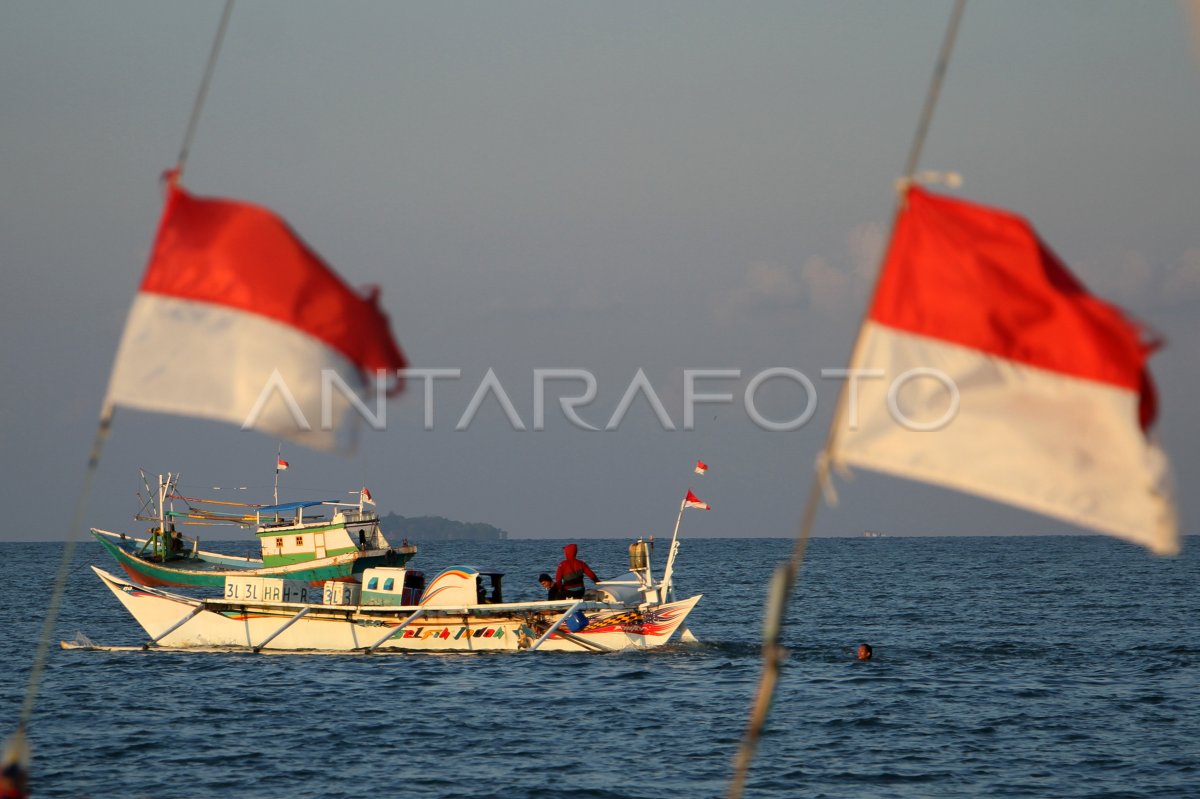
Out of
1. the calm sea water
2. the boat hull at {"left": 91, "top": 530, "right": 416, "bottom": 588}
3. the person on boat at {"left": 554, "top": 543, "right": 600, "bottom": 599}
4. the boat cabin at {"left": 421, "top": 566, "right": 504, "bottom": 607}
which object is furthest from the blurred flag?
the boat hull at {"left": 91, "top": 530, "right": 416, "bottom": 588}

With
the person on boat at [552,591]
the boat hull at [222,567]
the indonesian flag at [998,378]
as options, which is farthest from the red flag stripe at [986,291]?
the boat hull at [222,567]

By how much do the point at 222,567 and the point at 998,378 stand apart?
4914 cm

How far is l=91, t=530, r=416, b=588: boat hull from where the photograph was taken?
41.1 m

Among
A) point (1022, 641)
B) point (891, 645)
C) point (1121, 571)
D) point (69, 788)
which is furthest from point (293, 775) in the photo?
point (1121, 571)

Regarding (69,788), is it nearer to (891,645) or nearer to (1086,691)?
(1086,691)

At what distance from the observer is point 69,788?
20.6 m

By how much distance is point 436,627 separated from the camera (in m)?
32.5

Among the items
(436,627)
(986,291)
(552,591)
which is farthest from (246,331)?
(436,627)

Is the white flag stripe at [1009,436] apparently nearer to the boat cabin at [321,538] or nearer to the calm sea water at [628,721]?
the calm sea water at [628,721]

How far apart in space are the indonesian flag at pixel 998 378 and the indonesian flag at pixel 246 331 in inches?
Result: 137

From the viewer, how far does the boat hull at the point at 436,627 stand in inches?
1264

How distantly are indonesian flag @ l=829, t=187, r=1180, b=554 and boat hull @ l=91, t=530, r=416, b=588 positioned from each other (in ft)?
109

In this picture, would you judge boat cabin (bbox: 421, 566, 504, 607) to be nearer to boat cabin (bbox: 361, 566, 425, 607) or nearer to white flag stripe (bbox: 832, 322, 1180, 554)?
boat cabin (bbox: 361, 566, 425, 607)

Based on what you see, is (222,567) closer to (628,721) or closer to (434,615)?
(434,615)
